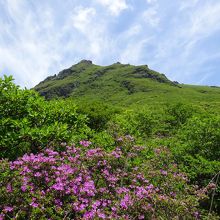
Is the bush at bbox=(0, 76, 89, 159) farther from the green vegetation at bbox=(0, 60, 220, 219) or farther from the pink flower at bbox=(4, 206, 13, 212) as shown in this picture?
the pink flower at bbox=(4, 206, 13, 212)

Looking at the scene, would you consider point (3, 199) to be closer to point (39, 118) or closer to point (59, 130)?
point (59, 130)

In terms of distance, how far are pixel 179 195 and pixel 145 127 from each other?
59.6 ft

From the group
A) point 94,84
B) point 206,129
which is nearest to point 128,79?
point 94,84

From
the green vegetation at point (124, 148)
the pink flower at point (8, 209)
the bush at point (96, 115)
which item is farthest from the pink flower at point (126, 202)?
the bush at point (96, 115)

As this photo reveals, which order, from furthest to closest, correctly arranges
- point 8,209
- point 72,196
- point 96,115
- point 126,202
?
point 96,115
point 126,202
point 72,196
point 8,209

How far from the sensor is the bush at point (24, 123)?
963 centimetres

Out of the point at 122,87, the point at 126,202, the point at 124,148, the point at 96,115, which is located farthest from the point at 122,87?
the point at 126,202

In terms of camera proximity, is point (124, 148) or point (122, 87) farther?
point (122, 87)

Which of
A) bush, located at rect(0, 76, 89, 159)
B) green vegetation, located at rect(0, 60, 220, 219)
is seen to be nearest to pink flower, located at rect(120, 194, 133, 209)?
green vegetation, located at rect(0, 60, 220, 219)

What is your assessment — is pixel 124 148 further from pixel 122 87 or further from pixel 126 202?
pixel 122 87

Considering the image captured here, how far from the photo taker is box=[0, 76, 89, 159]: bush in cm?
963

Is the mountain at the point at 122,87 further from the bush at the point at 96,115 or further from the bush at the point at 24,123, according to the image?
the bush at the point at 24,123

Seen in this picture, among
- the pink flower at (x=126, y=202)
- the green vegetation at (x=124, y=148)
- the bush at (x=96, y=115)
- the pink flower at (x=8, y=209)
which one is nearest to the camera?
the pink flower at (x=8, y=209)

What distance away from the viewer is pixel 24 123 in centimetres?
981
